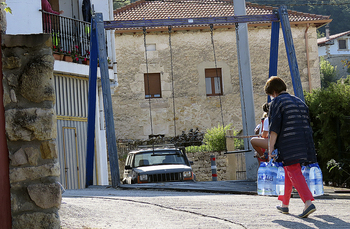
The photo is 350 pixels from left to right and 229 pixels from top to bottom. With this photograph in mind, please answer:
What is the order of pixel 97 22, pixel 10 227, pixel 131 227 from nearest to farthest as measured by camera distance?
pixel 10 227, pixel 131 227, pixel 97 22

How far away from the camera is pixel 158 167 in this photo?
498 inches

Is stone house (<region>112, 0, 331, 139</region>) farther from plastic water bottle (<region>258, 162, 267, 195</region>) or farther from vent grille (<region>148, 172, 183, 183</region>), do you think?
plastic water bottle (<region>258, 162, 267, 195</region>)

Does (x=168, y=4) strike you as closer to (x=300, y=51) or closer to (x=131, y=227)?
(x=300, y=51)

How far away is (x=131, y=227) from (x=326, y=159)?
25.3ft

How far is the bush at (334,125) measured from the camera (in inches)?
448

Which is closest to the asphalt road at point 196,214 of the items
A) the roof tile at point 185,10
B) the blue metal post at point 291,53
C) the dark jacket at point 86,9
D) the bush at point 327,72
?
the blue metal post at point 291,53

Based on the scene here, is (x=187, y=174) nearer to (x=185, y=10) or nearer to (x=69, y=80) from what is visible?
(x=69, y=80)

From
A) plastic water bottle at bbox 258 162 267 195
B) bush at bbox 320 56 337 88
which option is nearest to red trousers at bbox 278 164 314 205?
plastic water bottle at bbox 258 162 267 195

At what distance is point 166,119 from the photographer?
93.8 ft

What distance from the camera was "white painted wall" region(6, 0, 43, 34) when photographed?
14703 mm

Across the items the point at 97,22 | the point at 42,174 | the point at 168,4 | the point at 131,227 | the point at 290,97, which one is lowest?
the point at 131,227

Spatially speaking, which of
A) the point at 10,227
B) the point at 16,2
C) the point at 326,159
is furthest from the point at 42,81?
the point at 16,2

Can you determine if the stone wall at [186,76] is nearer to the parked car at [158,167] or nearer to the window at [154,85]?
the window at [154,85]

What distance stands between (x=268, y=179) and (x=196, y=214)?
1.14 metres
